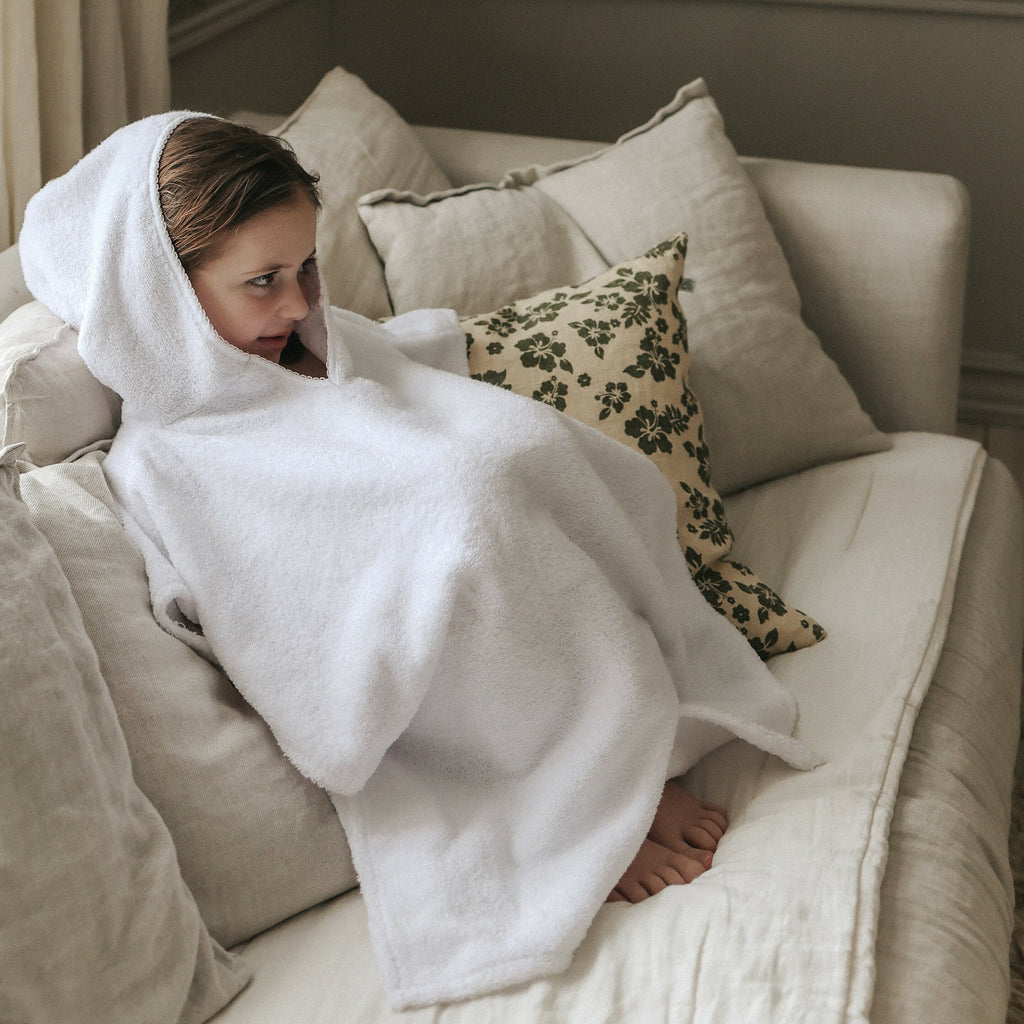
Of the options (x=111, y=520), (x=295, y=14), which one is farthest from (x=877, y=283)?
(x=295, y=14)

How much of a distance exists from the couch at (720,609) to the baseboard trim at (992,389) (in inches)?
33.2

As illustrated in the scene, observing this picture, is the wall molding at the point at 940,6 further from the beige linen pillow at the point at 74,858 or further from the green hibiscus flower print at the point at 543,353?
the beige linen pillow at the point at 74,858

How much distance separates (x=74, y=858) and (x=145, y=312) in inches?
20.1

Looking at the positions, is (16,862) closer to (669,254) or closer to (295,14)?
(669,254)

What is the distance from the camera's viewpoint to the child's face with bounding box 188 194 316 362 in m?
1.06

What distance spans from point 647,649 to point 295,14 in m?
1.91

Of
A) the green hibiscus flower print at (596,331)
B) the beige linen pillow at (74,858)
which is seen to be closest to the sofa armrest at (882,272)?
the green hibiscus flower print at (596,331)

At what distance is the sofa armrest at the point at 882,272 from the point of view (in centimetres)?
170

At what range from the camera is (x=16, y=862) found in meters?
0.73

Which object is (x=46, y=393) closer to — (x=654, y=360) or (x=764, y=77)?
(x=654, y=360)

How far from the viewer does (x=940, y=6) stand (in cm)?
226

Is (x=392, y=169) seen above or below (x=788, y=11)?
below

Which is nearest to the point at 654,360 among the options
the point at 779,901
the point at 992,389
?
the point at 779,901

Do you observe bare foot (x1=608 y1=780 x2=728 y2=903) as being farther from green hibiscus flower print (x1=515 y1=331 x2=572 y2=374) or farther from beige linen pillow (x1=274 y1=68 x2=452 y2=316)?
beige linen pillow (x1=274 y1=68 x2=452 y2=316)
